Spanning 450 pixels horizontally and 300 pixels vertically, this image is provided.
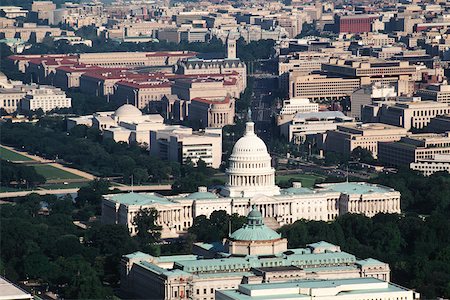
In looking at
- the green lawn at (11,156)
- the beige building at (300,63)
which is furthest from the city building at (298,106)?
the green lawn at (11,156)

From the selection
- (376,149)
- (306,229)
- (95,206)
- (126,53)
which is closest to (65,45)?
(126,53)

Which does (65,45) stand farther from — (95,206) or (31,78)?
(95,206)

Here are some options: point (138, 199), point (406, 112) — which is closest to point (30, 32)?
point (406, 112)

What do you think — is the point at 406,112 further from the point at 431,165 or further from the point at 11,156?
the point at 11,156

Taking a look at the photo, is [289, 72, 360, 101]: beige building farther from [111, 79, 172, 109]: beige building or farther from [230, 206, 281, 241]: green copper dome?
[230, 206, 281, 241]: green copper dome

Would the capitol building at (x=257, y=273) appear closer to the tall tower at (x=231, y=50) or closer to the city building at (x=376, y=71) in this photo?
the city building at (x=376, y=71)

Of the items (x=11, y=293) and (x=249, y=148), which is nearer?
(x=11, y=293)
